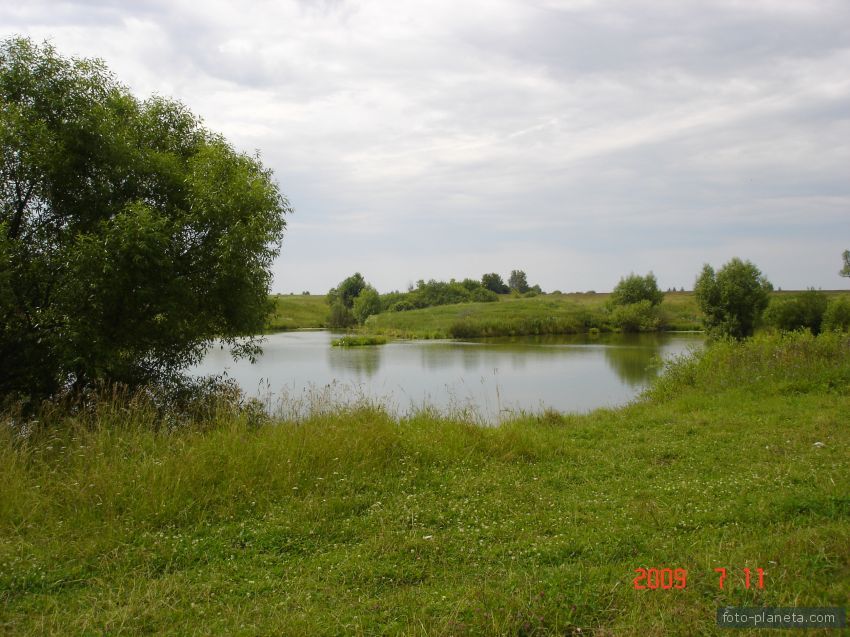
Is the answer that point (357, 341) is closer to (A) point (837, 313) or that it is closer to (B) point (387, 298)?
(A) point (837, 313)

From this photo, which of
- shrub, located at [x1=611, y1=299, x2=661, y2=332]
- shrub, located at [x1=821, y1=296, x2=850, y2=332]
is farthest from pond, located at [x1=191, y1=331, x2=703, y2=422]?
shrub, located at [x1=611, y1=299, x2=661, y2=332]

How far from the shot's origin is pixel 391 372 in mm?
24969

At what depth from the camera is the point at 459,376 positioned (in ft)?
73.6

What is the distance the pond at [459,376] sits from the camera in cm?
1263

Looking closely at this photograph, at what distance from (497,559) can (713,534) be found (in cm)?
175

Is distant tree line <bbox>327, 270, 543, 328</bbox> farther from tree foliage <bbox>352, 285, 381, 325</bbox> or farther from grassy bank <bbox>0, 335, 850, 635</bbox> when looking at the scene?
grassy bank <bbox>0, 335, 850, 635</bbox>

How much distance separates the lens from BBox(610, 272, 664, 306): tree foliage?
62531mm

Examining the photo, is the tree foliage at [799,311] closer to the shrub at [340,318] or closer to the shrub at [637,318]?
the shrub at [637,318]

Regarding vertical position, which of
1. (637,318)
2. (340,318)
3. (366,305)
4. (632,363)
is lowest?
(632,363)

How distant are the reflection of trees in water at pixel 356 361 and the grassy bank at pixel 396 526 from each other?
1711 centimetres

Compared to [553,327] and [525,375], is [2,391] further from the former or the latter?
[553,327]

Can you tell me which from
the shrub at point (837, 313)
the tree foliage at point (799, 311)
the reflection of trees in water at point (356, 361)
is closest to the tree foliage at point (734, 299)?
the tree foliage at point (799, 311)

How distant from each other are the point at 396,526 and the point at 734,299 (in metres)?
42.0
